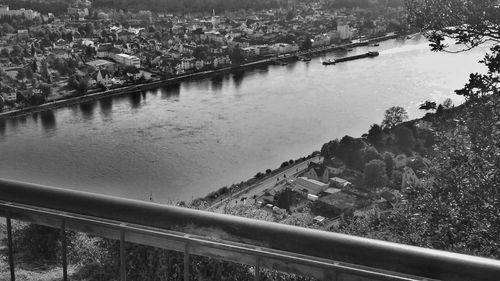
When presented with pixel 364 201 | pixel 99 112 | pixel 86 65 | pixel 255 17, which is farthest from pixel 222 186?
pixel 255 17

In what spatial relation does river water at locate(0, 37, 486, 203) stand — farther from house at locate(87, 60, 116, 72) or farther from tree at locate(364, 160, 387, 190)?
house at locate(87, 60, 116, 72)

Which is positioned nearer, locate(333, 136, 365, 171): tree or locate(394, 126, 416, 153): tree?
locate(333, 136, 365, 171): tree

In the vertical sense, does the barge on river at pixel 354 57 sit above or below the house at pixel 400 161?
above

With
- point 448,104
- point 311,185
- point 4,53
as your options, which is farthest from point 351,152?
point 4,53

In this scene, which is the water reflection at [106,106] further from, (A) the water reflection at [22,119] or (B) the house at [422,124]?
(B) the house at [422,124]

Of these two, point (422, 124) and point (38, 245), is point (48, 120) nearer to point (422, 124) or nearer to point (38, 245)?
point (422, 124)

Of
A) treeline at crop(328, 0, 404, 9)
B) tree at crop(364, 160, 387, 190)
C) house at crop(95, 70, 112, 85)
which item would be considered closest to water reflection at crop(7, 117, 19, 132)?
house at crop(95, 70, 112, 85)

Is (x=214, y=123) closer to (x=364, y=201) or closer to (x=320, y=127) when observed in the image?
(x=320, y=127)

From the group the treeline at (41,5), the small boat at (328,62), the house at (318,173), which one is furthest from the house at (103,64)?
the treeline at (41,5)
